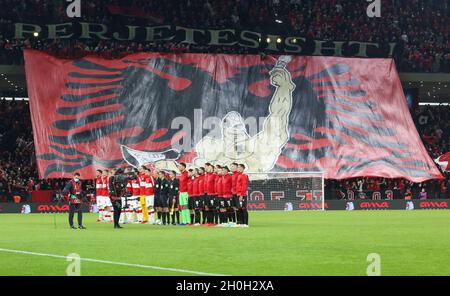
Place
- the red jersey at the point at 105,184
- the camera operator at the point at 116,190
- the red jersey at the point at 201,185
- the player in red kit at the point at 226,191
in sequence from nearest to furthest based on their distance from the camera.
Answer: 1. the camera operator at the point at 116,190
2. the player in red kit at the point at 226,191
3. the red jersey at the point at 201,185
4. the red jersey at the point at 105,184

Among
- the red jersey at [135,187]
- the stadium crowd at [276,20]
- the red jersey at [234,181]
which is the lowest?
the red jersey at [135,187]

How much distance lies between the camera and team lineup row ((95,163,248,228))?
111ft

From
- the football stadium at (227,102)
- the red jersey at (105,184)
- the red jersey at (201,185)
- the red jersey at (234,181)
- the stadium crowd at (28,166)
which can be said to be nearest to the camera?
the red jersey at (234,181)

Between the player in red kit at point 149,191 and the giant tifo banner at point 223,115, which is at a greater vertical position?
the giant tifo banner at point 223,115

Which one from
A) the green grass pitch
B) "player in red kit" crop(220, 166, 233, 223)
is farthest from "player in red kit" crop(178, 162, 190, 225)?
the green grass pitch

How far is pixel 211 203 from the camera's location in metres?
35.2

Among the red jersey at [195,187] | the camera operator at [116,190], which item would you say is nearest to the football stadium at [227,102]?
the red jersey at [195,187]

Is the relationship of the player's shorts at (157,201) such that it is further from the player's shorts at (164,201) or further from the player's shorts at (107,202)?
the player's shorts at (107,202)

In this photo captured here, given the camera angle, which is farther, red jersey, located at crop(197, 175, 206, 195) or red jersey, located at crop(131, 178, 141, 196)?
red jersey, located at crop(131, 178, 141, 196)

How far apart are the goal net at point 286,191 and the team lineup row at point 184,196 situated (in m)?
14.4

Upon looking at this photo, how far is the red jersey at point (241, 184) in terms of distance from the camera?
33.3m

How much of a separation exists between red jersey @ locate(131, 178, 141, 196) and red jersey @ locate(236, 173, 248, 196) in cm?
573

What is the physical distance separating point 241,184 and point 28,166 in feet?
86.7

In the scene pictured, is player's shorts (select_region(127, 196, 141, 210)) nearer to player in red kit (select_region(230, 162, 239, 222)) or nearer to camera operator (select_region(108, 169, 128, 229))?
camera operator (select_region(108, 169, 128, 229))
